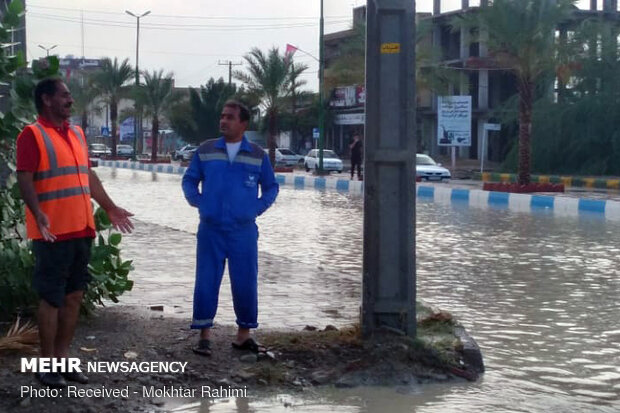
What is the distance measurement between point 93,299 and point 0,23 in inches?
77.5

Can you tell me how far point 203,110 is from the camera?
224 ft

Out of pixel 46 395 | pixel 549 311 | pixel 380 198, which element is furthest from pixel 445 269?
pixel 46 395

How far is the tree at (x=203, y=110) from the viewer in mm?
67562

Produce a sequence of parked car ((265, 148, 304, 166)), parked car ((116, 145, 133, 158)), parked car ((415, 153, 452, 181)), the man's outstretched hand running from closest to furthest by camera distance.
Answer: the man's outstretched hand
parked car ((415, 153, 452, 181))
parked car ((265, 148, 304, 166))
parked car ((116, 145, 133, 158))

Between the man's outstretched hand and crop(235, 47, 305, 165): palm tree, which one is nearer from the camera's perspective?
the man's outstretched hand

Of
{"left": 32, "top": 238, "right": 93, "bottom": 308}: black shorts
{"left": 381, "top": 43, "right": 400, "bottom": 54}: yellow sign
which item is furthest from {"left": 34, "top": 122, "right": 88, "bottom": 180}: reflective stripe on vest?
{"left": 381, "top": 43, "right": 400, "bottom": 54}: yellow sign

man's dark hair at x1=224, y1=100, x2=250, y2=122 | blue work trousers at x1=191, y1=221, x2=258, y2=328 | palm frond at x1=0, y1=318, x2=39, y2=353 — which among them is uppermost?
Answer: man's dark hair at x1=224, y1=100, x2=250, y2=122

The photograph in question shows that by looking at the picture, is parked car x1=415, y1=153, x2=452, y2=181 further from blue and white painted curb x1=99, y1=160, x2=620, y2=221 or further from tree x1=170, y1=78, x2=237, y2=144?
tree x1=170, y1=78, x2=237, y2=144

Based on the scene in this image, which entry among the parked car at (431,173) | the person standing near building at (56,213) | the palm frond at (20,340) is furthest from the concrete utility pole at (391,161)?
the parked car at (431,173)

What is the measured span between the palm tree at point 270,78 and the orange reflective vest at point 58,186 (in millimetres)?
42266

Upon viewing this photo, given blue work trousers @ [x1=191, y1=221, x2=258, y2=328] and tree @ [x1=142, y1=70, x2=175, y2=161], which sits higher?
tree @ [x1=142, y1=70, x2=175, y2=161]

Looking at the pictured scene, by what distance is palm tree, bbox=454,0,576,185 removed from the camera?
97.8 feet

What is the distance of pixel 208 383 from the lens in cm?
564

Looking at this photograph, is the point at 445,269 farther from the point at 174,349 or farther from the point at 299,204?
the point at 299,204
